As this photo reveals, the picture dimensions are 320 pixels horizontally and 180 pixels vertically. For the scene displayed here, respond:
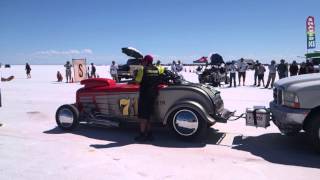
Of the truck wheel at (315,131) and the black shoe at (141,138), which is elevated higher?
the truck wheel at (315,131)

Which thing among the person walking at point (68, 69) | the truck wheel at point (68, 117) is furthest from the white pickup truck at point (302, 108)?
the person walking at point (68, 69)

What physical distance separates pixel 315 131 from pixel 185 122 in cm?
225

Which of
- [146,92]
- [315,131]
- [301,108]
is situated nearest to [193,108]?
[146,92]

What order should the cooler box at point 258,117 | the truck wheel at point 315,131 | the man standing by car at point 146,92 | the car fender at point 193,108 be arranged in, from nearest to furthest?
the truck wheel at point 315,131, the cooler box at point 258,117, the car fender at point 193,108, the man standing by car at point 146,92

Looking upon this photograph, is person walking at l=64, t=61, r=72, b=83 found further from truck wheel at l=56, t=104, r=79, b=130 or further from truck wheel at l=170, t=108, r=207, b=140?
truck wheel at l=170, t=108, r=207, b=140

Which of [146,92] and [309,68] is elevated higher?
[309,68]

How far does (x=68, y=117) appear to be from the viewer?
8.37 m

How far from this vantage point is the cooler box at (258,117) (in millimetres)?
6875

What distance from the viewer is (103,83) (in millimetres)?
8266

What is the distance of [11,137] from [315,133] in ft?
18.5

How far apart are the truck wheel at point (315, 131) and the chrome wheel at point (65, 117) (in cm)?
476

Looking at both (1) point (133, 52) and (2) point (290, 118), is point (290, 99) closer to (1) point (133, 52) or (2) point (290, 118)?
(2) point (290, 118)

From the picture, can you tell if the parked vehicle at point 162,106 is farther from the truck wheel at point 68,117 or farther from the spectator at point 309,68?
the spectator at point 309,68

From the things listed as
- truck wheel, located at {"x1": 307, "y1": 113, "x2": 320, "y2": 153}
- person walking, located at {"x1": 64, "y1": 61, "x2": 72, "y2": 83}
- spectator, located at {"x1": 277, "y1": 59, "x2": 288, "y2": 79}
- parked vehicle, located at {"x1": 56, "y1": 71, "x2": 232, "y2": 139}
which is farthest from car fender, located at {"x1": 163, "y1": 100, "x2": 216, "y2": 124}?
person walking, located at {"x1": 64, "y1": 61, "x2": 72, "y2": 83}
